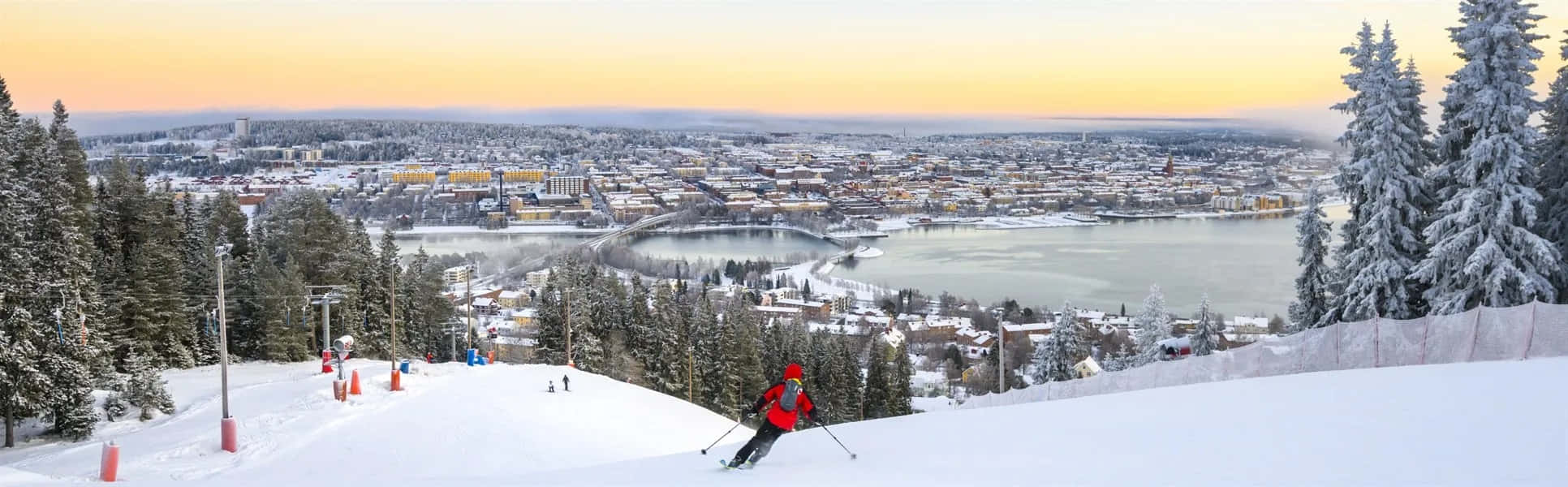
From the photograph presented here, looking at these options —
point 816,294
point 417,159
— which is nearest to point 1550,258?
point 816,294

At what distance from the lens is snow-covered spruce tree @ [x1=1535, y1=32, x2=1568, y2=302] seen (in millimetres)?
15906

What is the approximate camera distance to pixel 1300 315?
19.0m

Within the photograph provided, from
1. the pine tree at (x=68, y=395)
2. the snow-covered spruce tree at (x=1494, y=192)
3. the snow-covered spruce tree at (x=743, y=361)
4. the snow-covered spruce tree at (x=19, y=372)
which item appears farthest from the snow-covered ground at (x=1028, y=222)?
the snow-covered spruce tree at (x=19, y=372)

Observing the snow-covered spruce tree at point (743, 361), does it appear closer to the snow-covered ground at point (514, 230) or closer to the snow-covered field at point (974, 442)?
the snow-covered field at point (974, 442)

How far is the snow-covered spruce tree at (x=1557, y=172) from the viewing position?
1591cm

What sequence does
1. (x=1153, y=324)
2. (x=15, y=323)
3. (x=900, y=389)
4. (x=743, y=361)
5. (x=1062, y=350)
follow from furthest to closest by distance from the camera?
(x=900, y=389) → (x=743, y=361) → (x=1062, y=350) → (x=1153, y=324) → (x=15, y=323)

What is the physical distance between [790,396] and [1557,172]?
15.3 m

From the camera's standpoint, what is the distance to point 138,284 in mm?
23188

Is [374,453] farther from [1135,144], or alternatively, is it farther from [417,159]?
[1135,144]

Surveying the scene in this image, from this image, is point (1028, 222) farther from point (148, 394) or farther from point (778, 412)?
point (778, 412)

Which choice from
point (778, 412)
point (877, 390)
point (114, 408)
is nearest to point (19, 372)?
point (114, 408)

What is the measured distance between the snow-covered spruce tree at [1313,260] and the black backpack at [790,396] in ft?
45.6

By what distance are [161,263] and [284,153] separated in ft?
409

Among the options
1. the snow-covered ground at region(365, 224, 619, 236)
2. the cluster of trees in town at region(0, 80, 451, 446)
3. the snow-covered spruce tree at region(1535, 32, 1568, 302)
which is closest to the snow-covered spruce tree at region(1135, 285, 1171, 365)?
the snow-covered spruce tree at region(1535, 32, 1568, 302)
